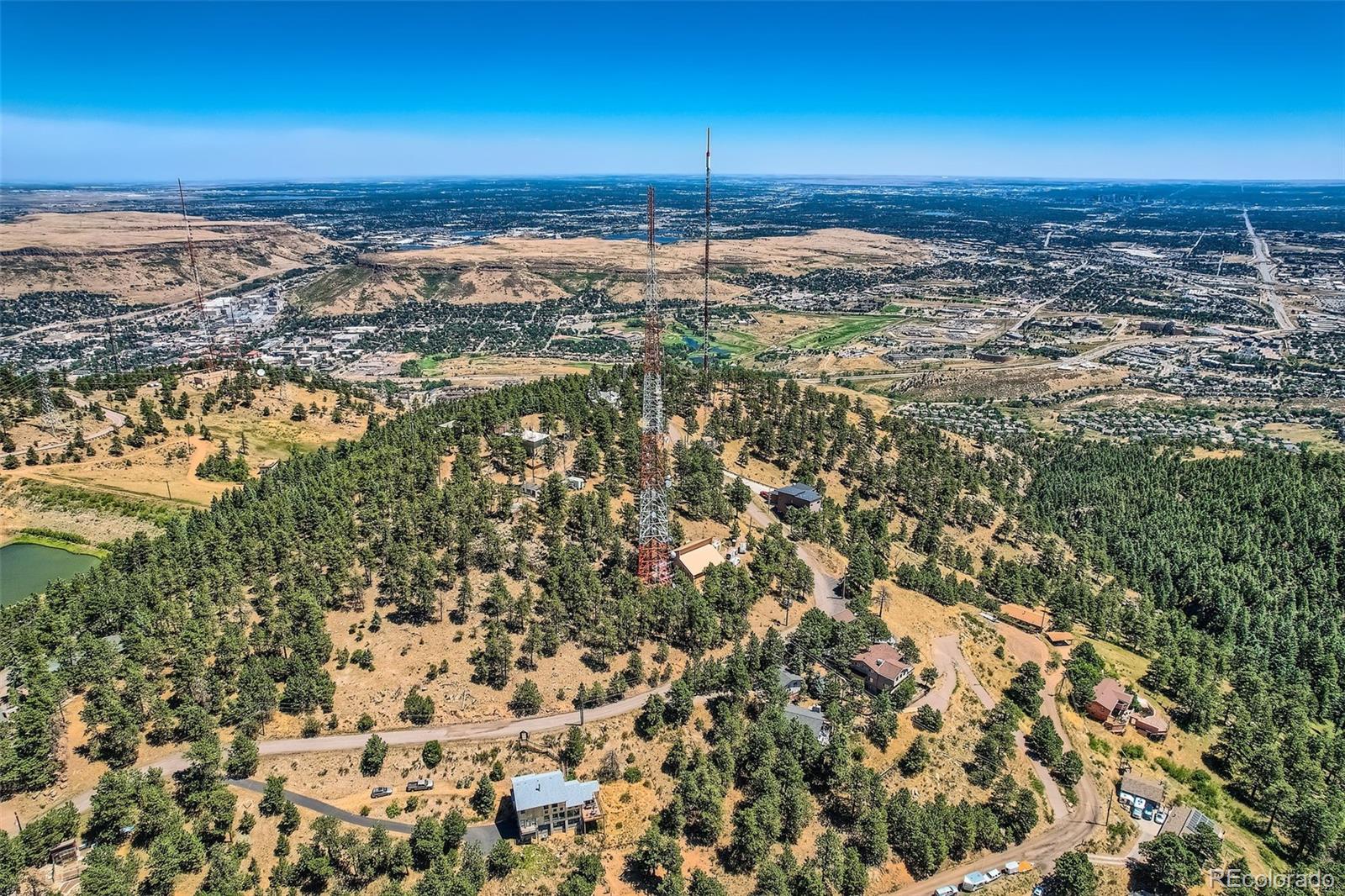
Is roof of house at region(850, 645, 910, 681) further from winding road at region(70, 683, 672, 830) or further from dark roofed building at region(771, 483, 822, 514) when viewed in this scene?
dark roofed building at region(771, 483, 822, 514)

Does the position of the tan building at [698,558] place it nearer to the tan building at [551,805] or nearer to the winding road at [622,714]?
the winding road at [622,714]

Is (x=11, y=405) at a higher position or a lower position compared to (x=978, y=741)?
higher

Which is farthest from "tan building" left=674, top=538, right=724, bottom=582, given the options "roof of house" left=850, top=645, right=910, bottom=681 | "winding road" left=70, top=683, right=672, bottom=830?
"roof of house" left=850, top=645, right=910, bottom=681

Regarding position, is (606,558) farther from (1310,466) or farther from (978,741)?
(1310,466)

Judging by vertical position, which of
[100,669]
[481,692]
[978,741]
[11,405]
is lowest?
[978,741]

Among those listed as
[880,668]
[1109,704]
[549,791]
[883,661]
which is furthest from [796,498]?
[549,791]

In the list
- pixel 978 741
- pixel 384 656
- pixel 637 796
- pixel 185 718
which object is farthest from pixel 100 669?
pixel 978 741

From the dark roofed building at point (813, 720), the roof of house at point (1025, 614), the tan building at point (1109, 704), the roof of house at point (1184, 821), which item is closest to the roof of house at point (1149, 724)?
the tan building at point (1109, 704)
